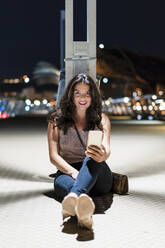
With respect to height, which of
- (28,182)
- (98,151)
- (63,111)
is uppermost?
(63,111)

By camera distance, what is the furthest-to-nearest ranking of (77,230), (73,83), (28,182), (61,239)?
(28,182), (73,83), (77,230), (61,239)

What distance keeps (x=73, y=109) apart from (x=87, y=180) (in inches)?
42.4

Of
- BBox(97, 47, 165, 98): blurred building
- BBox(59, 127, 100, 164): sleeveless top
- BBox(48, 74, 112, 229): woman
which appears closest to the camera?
BBox(48, 74, 112, 229): woman

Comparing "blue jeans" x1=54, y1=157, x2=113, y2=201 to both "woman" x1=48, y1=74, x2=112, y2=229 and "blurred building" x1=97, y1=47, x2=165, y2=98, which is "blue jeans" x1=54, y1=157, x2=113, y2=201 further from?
"blurred building" x1=97, y1=47, x2=165, y2=98

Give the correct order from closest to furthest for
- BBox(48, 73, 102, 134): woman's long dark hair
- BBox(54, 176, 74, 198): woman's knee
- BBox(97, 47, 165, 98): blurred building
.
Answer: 1. BBox(54, 176, 74, 198): woman's knee
2. BBox(48, 73, 102, 134): woman's long dark hair
3. BBox(97, 47, 165, 98): blurred building

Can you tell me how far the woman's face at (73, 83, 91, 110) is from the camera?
5121 millimetres

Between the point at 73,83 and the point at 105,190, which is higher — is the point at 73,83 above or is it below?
above

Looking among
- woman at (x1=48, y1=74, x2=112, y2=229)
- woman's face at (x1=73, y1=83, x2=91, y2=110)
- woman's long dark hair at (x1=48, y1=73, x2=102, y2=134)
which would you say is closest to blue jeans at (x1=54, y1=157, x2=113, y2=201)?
woman at (x1=48, y1=74, x2=112, y2=229)

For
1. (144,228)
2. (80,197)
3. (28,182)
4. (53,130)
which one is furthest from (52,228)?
(28,182)

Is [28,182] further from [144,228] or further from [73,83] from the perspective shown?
[144,228]

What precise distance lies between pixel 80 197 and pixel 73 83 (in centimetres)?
151

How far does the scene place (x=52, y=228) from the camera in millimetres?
4316

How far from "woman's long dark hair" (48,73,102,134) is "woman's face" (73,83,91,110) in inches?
1.2

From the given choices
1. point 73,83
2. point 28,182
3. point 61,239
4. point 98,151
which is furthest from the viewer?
point 28,182
